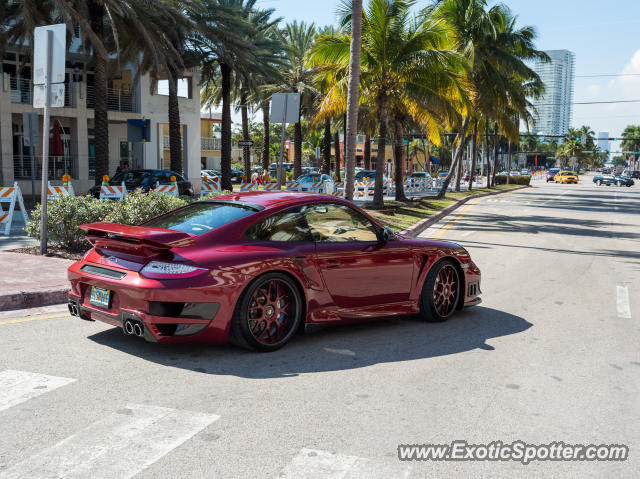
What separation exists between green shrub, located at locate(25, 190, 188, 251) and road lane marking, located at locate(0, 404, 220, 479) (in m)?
6.98

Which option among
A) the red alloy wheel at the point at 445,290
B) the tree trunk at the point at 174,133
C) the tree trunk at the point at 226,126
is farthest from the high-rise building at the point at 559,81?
the red alloy wheel at the point at 445,290

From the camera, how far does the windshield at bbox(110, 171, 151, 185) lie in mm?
23469

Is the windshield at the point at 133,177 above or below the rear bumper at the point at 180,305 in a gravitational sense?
above

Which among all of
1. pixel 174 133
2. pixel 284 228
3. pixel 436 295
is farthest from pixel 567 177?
pixel 284 228

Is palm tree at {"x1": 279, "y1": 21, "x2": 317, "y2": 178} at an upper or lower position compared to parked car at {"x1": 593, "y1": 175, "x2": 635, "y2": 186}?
upper

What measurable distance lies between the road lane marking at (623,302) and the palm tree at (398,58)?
13.4 m

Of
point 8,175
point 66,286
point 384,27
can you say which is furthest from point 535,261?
point 8,175

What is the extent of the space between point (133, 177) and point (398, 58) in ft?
33.8

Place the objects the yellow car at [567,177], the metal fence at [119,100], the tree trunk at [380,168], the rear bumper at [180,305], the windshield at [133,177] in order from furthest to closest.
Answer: the yellow car at [567,177]
the metal fence at [119,100]
the windshield at [133,177]
the tree trunk at [380,168]
the rear bumper at [180,305]

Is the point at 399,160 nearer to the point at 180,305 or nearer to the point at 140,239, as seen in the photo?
the point at 140,239

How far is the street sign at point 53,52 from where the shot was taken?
9852 millimetres

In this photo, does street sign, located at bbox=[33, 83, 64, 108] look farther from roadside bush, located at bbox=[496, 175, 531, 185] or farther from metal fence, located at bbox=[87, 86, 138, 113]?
roadside bush, located at bbox=[496, 175, 531, 185]

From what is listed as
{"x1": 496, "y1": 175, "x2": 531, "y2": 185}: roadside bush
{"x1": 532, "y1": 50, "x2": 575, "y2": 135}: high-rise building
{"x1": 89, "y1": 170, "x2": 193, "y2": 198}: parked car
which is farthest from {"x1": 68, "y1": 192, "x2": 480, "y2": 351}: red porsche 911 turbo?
{"x1": 532, "y1": 50, "x2": 575, "y2": 135}: high-rise building

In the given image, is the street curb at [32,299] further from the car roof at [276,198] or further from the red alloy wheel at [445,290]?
the red alloy wheel at [445,290]
